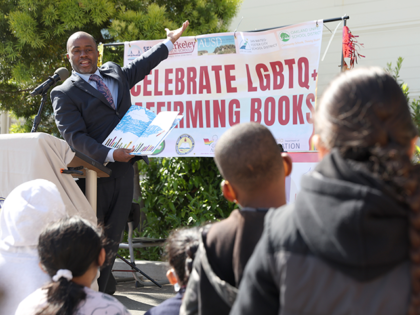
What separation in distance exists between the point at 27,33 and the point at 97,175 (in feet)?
11.2

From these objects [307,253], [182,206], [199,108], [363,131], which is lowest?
[182,206]

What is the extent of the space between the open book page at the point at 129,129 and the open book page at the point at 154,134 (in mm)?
45

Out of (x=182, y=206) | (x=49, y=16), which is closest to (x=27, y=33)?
(x=49, y=16)

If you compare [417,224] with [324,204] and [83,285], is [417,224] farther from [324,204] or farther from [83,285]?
[83,285]

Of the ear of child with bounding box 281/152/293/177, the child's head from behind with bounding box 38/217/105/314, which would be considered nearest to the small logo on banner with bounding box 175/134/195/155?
the child's head from behind with bounding box 38/217/105/314

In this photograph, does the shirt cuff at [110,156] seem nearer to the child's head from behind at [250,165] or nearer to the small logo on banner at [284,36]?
the child's head from behind at [250,165]

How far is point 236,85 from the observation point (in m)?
4.68

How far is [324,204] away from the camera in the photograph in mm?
838

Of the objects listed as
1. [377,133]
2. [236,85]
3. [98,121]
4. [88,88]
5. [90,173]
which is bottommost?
[90,173]

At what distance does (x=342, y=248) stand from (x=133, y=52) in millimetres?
4781

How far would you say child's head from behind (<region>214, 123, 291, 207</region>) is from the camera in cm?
133

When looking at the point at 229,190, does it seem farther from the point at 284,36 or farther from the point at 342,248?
the point at 284,36

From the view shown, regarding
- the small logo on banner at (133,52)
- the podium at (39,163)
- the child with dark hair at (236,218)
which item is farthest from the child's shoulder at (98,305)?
the small logo on banner at (133,52)

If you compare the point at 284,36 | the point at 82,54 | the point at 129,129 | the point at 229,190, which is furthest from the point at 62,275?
the point at 284,36
